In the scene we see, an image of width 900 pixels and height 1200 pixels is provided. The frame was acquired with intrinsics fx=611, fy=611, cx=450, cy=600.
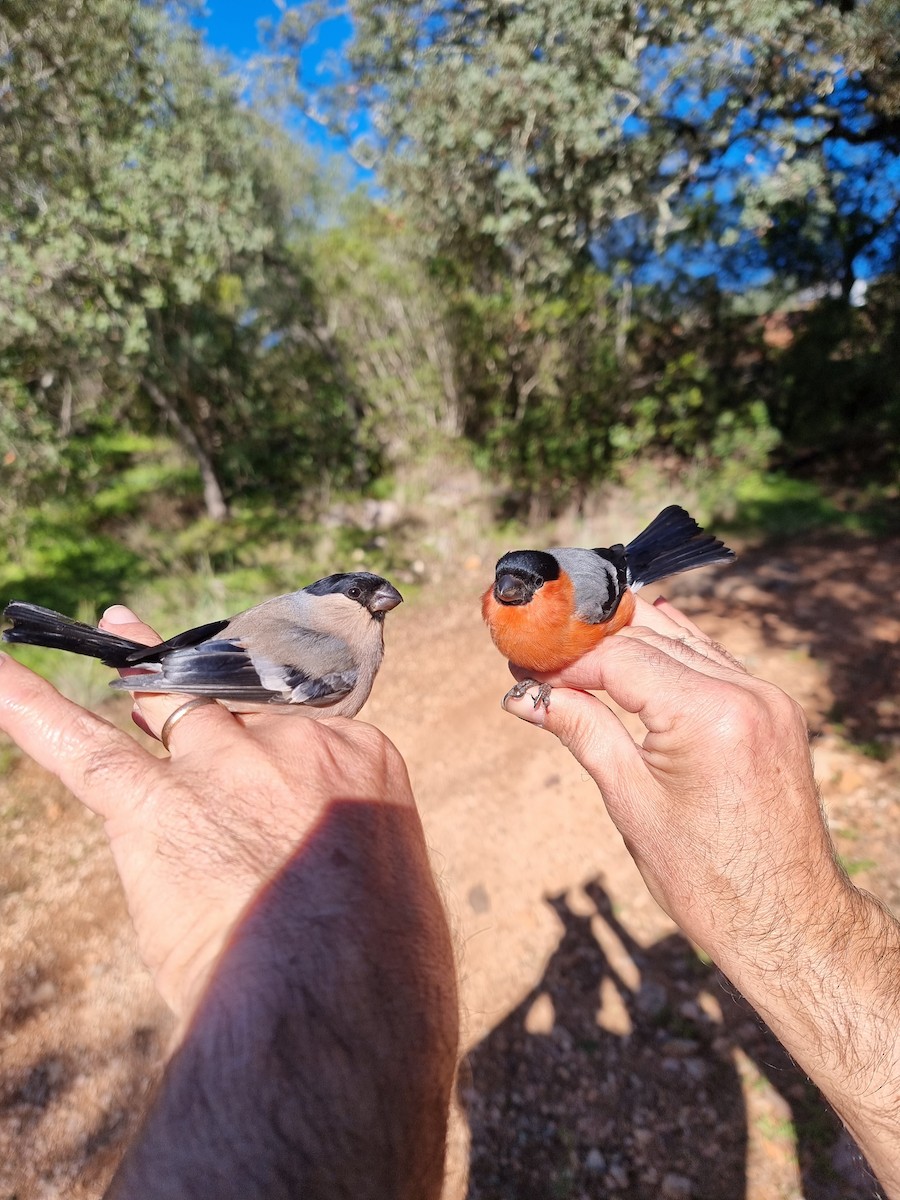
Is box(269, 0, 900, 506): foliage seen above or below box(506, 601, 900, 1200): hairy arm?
above

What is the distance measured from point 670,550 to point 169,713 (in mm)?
2643

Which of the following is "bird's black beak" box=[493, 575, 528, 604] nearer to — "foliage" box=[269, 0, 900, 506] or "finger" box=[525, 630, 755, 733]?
"finger" box=[525, 630, 755, 733]

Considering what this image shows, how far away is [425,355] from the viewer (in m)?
9.50

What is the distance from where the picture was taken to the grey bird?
223cm

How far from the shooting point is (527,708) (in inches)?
98.1

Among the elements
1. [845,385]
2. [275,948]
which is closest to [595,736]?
[275,948]

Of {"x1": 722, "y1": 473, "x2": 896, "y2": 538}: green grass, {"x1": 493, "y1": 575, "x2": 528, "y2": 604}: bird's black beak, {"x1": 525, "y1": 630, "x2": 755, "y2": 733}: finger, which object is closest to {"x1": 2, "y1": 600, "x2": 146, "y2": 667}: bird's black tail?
{"x1": 493, "y1": 575, "x2": 528, "y2": 604}: bird's black beak

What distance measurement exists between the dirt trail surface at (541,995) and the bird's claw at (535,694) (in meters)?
0.85

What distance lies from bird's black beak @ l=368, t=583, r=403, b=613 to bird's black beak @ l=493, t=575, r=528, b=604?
2.11 feet

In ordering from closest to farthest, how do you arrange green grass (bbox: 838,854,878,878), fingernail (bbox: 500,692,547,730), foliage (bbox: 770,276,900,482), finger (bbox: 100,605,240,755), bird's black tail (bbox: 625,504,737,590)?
finger (bbox: 100,605,240,755)
fingernail (bbox: 500,692,547,730)
bird's black tail (bbox: 625,504,737,590)
green grass (bbox: 838,854,878,878)
foliage (bbox: 770,276,900,482)

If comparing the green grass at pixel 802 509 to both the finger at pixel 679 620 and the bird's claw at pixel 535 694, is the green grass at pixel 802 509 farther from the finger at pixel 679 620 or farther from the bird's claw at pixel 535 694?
the bird's claw at pixel 535 694

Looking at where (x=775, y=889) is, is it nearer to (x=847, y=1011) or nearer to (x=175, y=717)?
(x=847, y=1011)

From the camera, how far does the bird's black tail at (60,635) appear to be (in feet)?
7.02

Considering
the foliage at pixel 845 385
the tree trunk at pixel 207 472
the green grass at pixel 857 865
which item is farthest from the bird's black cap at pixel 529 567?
the foliage at pixel 845 385
